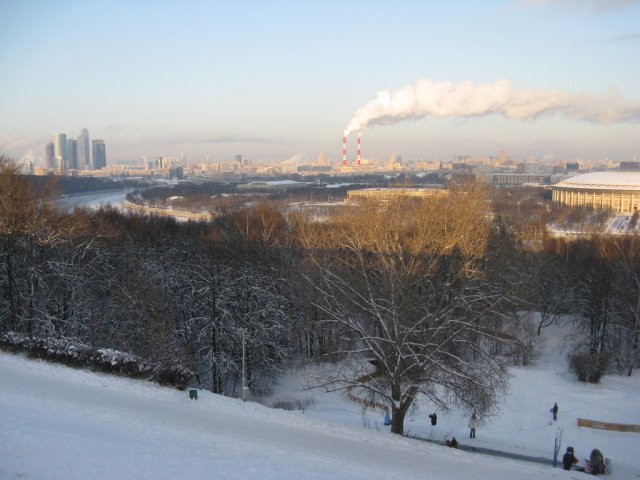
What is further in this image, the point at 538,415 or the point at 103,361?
the point at 538,415

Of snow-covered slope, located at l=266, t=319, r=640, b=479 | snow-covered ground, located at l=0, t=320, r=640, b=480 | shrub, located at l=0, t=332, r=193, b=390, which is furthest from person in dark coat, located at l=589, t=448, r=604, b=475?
shrub, located at l=0, t=332, r=193, b=390

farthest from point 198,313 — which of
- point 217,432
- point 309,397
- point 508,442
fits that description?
point 508,442

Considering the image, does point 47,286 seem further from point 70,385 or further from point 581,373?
point 581,373

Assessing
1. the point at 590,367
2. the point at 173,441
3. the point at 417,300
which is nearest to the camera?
the point at 173,441

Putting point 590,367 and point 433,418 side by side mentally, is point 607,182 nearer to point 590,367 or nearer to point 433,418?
point 590,367

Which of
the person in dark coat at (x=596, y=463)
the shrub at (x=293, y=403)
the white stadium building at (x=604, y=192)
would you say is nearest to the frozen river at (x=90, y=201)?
the shrub at (x=293, y=403)

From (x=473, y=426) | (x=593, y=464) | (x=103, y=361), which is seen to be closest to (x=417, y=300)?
(x=473, y=426)

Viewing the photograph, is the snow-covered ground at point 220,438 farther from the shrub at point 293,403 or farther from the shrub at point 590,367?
the shrub at point 590,367
